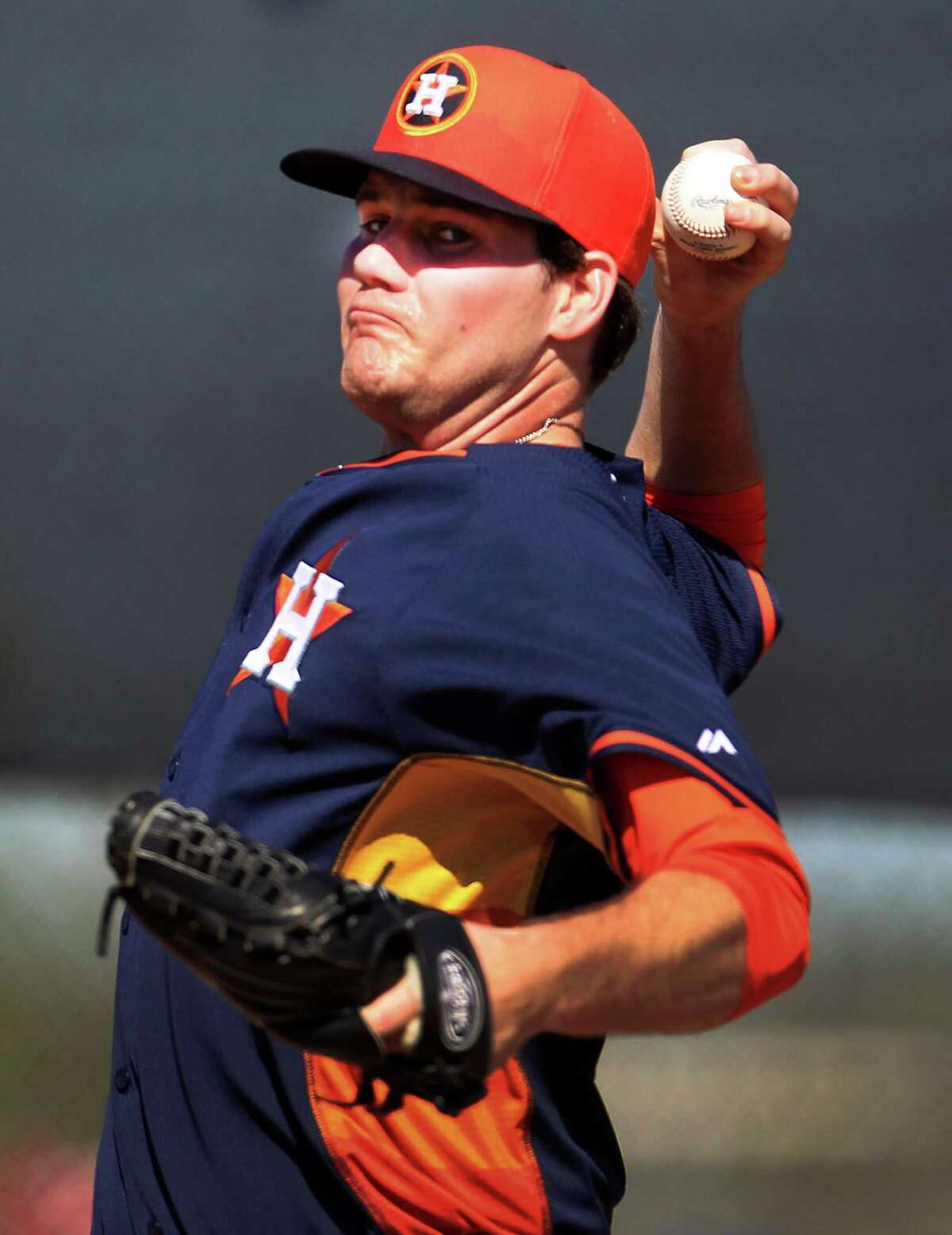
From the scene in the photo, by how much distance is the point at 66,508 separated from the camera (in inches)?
141

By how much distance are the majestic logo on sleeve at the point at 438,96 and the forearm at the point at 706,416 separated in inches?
18.5

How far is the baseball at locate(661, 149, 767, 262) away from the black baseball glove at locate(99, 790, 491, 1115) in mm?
1012

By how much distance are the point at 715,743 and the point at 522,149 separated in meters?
0.72

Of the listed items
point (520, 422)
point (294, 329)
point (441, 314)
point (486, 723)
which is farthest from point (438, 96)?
point (294, 329)

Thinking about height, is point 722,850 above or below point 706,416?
below

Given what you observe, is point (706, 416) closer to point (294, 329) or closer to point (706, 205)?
point (706, 205)

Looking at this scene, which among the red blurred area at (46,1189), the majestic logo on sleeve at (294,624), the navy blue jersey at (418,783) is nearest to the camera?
the navy blue jersey at (418,783)

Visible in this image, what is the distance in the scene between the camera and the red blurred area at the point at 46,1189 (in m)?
3.29

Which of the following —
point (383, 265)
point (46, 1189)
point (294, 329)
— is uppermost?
point (383, 265)

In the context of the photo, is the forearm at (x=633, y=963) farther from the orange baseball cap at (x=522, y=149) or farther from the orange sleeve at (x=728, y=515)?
the orange sleeve at (x=728, y=515)

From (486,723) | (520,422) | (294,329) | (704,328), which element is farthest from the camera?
(294,329)

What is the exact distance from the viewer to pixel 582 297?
5.77 feet

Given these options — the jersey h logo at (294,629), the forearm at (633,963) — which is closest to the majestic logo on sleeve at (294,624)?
the jersey h logo at (294,629)

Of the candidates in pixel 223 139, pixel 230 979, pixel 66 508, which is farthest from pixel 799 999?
pixel 230 979
